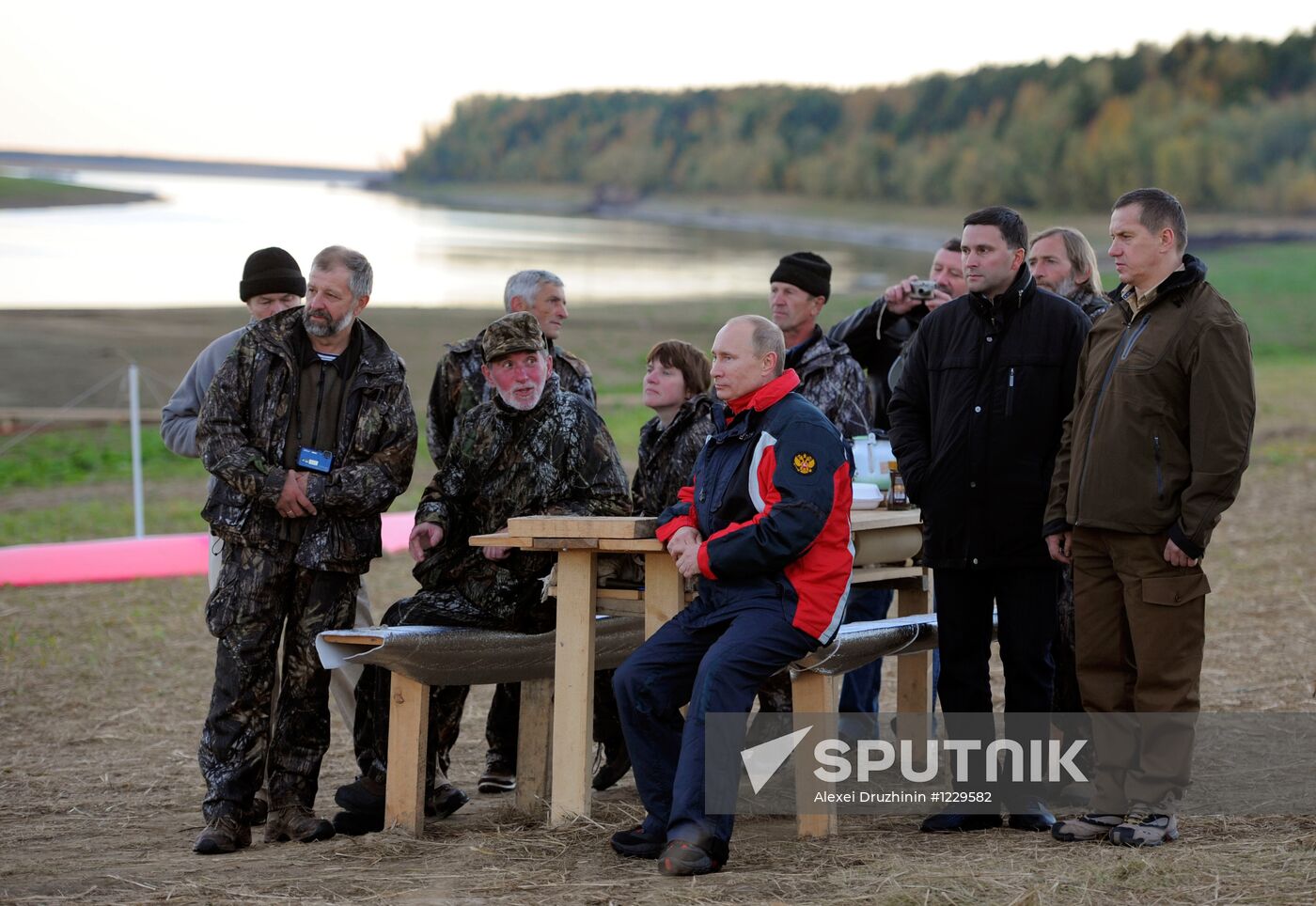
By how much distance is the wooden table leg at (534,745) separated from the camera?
5.07 m

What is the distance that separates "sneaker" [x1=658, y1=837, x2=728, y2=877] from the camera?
3945 millimetres

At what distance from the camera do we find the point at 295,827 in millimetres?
4730

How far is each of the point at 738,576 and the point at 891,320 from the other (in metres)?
2.44

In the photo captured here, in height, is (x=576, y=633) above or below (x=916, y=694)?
above

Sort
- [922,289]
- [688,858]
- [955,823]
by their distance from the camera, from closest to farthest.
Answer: [688,858], [955,823], [922,289]

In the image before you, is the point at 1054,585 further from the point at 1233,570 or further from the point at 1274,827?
the point at 1233,570

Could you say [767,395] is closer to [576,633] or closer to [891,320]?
[576,633]

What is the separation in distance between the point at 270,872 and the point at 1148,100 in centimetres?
8323

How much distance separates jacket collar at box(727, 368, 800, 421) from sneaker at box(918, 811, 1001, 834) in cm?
139

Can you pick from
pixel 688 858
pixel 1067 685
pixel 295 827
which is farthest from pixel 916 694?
pixel 295 827

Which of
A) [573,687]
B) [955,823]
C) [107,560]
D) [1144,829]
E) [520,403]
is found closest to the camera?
[1144,829]

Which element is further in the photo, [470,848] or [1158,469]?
[470,848]

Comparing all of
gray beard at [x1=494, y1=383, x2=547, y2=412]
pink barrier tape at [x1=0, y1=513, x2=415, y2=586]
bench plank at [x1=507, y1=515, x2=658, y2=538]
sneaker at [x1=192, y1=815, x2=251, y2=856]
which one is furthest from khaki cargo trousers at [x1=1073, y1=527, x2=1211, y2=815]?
pink barrier tape at [x1=0, y1=513, x2=415, y2=586]

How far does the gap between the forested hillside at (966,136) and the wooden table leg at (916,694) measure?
62.4 m
